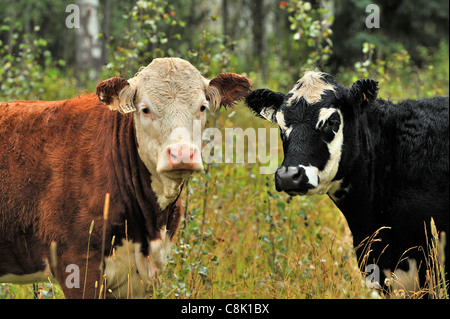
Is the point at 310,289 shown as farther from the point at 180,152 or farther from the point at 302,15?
the point at 302,15

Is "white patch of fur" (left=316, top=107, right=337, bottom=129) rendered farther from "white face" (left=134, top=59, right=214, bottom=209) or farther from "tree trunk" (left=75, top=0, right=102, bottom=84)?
"tree trunk" (left=75, top=0, right=102, bottom=84)

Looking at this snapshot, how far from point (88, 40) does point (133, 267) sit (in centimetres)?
965

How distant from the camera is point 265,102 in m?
4.63

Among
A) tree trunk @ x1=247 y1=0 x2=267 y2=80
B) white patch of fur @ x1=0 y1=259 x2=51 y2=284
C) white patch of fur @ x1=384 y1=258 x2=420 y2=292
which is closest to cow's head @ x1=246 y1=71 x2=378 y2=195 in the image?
white patch of fur @ x1=384 y1=258 x2=420 y2=292

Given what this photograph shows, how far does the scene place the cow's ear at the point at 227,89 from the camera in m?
4.02

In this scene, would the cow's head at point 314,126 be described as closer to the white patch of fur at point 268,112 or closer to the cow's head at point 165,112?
the white patch of fur at point 268,112

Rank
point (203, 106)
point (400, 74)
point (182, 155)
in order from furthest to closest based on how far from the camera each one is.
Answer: point (400, 74) < point (203, 106) < point (182, 155)

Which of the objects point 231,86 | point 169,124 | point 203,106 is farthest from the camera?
point 231,86

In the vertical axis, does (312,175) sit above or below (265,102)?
below

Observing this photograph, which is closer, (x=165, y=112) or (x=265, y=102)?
(x=165, y=112)

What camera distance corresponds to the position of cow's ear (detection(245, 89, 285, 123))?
179 inches

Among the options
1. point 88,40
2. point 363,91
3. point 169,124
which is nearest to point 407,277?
point 363,91

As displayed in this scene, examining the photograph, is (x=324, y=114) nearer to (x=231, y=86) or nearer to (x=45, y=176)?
(x=231, y=86)

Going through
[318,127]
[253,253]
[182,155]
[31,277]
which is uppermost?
[318,127]
